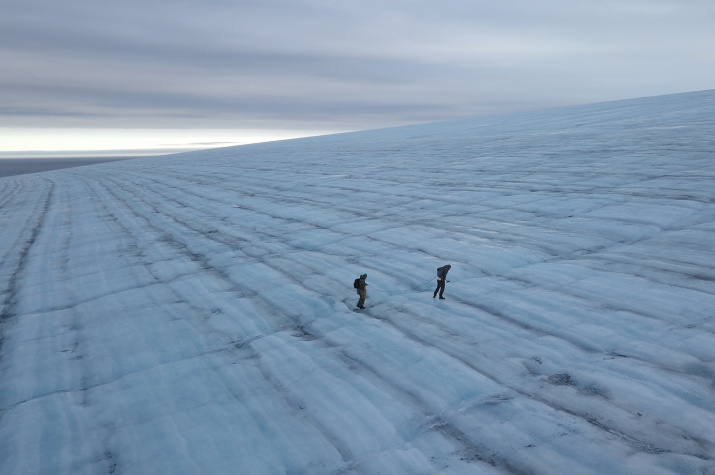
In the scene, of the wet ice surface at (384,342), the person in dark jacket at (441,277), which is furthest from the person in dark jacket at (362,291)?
the person in dark jacket at (441,277)

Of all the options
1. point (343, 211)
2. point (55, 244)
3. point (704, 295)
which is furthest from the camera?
point (343, 211)

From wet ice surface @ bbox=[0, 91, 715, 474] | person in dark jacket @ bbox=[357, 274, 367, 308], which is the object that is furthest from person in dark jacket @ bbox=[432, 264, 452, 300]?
person in dark jacket @ bbox=[357, 274, 367, 308]

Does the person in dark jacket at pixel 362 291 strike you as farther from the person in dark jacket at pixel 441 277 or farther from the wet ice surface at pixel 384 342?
the person in dark jacket at pixel 441 277

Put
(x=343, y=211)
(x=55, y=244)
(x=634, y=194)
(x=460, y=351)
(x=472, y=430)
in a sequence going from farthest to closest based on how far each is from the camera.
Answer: (x=343, y=211), (x=55, y=244), (x=634, y=194), (x=460, y=351), (x=472, y=430)

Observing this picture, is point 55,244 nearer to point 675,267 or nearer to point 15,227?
point 15,227

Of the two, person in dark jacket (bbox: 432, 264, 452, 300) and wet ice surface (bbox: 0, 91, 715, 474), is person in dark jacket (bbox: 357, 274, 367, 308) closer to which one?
wet ice surface (bbox: 0, 91, 715, 474)

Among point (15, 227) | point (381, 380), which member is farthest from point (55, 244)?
point (381, 380)

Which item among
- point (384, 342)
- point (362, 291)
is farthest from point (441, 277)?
point (384, 342)

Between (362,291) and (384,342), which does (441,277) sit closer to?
(362,291)

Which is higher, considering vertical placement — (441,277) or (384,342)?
(441,277)
